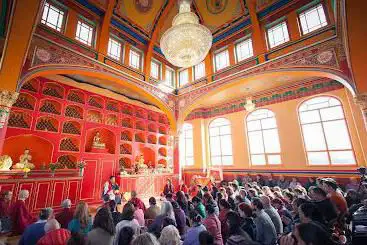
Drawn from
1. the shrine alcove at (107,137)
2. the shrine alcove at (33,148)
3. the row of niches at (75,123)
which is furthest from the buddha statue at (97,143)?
the shrine alcove at (33,148)

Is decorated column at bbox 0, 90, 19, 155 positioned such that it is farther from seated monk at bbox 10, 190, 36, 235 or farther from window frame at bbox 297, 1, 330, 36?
window frame at bbox 297, 1, 330, 36

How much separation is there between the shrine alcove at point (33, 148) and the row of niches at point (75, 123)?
514 mm

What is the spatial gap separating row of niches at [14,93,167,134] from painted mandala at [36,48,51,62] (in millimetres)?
2065

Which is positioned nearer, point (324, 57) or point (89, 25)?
point (324, 57)

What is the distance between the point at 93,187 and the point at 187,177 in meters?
6.32

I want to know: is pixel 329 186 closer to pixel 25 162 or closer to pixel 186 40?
pixel 186 40

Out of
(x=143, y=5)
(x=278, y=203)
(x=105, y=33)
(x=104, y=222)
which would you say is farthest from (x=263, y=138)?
(x=104, y=222)

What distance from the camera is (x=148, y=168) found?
1007 cm

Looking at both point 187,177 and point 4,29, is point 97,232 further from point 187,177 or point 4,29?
point 187,177

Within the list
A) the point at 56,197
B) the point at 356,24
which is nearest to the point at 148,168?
the point at 56,197

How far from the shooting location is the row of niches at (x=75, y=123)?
20.9ft

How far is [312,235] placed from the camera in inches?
55.7

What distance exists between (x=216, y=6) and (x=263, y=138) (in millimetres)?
7201

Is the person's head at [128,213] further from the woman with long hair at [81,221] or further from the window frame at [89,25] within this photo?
the window frame at [89,25]
